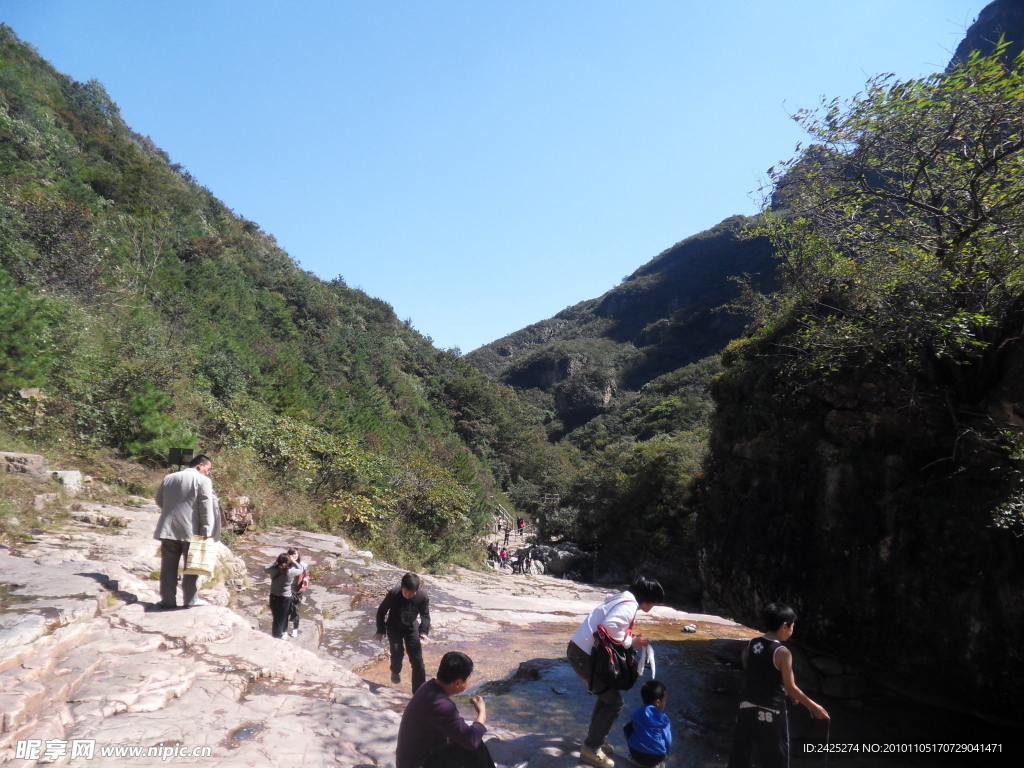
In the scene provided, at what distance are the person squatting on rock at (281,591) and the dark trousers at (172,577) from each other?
3.33ft

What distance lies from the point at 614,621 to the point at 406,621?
2315 millimetres

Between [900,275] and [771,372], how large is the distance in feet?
8.78

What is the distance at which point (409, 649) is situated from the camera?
519cm

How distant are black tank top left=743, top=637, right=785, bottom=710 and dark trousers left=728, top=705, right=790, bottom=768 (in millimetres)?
65

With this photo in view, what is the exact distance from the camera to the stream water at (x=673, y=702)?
5773 mm

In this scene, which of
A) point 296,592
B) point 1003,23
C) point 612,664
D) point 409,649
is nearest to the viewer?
point 612,664

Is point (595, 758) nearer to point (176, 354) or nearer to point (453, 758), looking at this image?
point (453, 758)

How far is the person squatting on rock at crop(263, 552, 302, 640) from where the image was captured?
614 cm

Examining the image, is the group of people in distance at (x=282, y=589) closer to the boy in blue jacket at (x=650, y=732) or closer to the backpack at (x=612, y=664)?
the backpack at (x=612, y=664)

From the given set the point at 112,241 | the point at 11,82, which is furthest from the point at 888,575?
the point at 11,82

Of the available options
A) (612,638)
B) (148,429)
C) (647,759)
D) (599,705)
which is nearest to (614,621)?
(612,638)

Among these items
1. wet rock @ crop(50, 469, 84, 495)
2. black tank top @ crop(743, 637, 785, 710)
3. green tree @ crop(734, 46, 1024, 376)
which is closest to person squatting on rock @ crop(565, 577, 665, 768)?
black tank top @ crop(743, 637, 785, 710)

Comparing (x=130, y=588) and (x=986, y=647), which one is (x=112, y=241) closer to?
(x=130, y=588)

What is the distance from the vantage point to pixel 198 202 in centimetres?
3077
